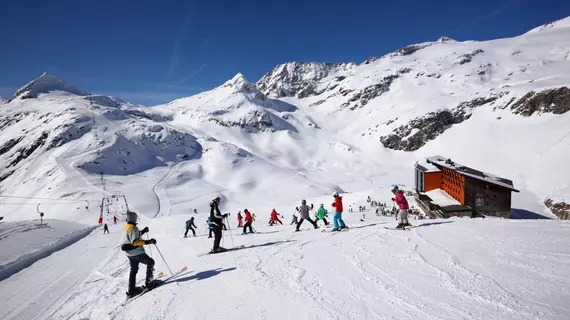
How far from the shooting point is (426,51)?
193 m

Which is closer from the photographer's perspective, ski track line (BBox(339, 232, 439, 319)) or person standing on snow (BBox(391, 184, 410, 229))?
ski track line (BBox(339, 232, 439, 319))

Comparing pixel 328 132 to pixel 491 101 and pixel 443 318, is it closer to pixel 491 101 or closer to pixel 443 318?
pixel 491 101

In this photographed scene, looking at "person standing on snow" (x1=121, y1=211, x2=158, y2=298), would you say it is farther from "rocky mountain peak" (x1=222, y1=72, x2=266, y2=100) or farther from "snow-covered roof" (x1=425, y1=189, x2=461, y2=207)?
"rocky mountain peak" (x1=222, y1=72, x2=266, y2=100)

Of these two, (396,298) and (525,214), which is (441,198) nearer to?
(525,214)

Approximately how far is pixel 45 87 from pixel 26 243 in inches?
6538

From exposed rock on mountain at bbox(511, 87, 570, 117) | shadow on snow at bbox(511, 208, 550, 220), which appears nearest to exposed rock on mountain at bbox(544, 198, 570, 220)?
shadow on snow at bbox(511, 208, 550, 220)

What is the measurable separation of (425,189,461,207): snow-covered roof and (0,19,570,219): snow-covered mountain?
781 inches

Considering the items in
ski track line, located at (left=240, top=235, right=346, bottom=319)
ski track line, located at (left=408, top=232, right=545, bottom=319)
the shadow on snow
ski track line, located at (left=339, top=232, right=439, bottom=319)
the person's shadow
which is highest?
ski track line, located at (left=408, top=232, right=545, bottom=319)

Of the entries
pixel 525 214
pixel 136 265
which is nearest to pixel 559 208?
pixel 525 214

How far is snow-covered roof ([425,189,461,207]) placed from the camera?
3266 cm

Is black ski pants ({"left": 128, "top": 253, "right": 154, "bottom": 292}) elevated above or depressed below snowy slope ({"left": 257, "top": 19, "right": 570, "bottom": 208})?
below

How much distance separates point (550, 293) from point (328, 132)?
13101cm

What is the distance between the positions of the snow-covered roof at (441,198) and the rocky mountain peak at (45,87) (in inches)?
6405

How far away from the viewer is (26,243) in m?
14.1
